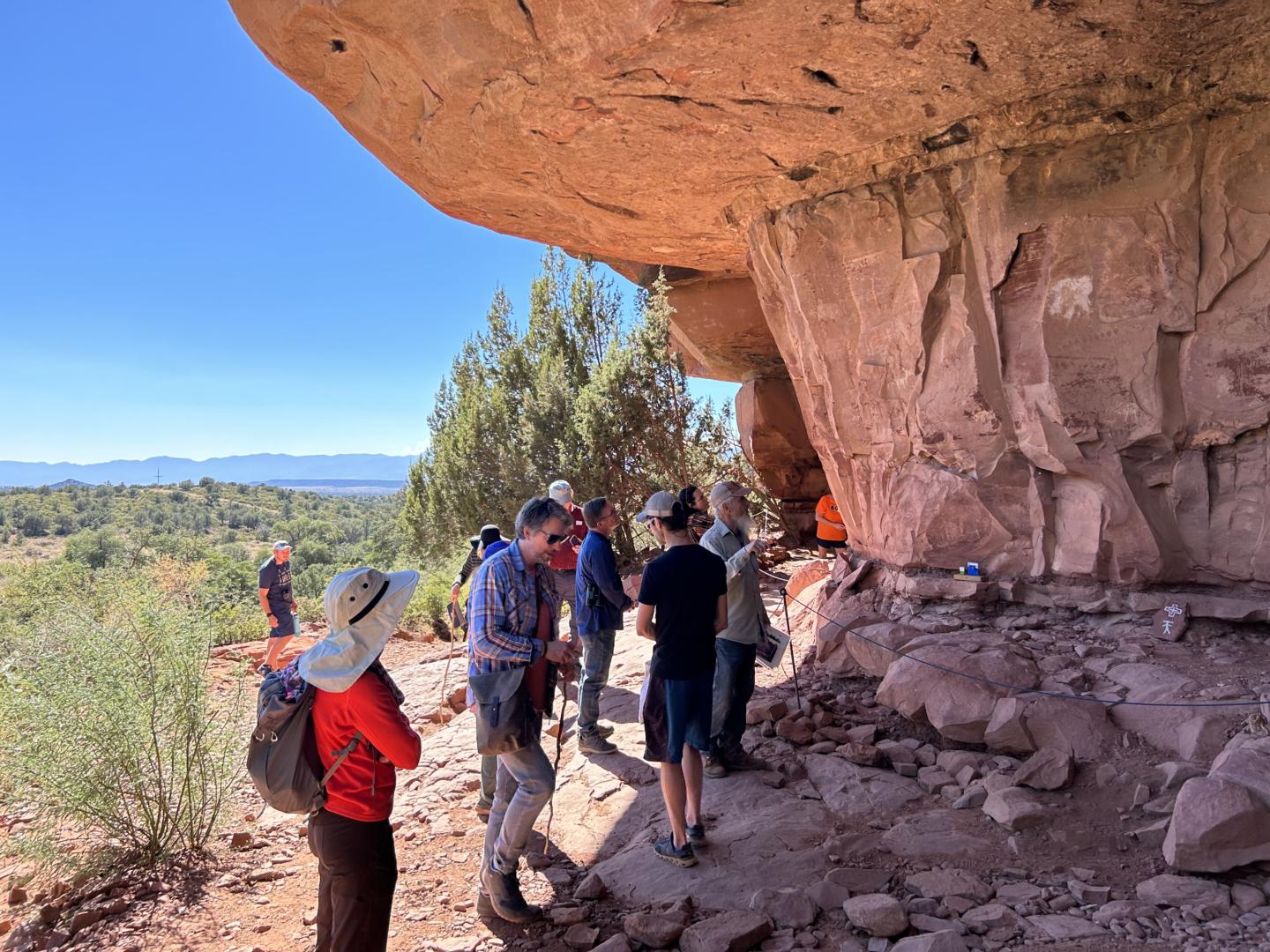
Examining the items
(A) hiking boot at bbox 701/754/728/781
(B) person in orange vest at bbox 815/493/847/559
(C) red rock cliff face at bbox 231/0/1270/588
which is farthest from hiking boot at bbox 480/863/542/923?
(B) person in orange vest at bbox 815/493/847/559

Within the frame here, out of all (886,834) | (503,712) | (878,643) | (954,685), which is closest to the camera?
(503,712)

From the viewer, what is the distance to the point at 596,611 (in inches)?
197

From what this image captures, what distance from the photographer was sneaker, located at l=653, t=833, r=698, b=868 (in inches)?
138

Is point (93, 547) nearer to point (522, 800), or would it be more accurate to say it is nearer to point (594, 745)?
point (594, 745)

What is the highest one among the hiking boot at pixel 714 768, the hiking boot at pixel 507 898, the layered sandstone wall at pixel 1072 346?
the layered sandstone wall at pixel 1072 346

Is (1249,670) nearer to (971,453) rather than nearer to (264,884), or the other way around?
(971,453)

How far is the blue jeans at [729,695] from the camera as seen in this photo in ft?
14.6

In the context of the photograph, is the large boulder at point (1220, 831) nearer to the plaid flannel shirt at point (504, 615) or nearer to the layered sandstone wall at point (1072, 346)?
the layered sandstone wall at point (1072, 346)

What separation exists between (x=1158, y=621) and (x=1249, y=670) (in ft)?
1.78

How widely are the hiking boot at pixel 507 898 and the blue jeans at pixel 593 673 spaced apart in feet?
5.92

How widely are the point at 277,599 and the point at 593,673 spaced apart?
448cm

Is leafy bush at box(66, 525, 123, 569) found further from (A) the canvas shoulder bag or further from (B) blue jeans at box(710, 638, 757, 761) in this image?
(A) the canvas shoulder bag

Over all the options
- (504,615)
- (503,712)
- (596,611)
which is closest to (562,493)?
(596,611)

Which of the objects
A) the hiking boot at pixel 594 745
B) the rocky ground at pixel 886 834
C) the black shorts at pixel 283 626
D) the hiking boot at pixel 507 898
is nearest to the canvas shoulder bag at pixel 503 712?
the hiking boot at pixel 507 898
